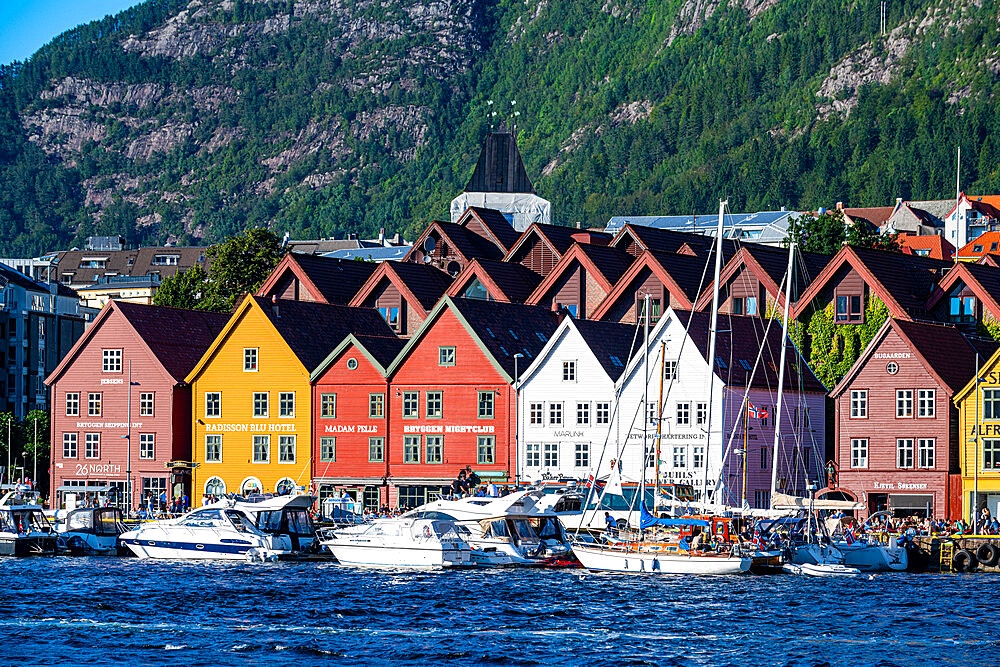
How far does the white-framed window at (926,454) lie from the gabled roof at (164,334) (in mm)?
45232

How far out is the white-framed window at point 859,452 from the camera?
102m

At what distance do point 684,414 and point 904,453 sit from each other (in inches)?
475

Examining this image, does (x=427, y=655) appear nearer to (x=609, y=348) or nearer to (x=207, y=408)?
(x=609, y=348)

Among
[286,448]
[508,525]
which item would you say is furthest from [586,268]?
[508,525]

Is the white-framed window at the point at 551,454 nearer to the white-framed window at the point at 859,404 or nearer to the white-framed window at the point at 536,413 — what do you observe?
the white-framed window at the point at 536,413

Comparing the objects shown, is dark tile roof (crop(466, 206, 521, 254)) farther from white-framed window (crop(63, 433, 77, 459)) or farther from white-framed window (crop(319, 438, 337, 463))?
white-framed window (crop(63, 433, 77, 459))

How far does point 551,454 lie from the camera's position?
107 metres

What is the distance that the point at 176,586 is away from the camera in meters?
76.7

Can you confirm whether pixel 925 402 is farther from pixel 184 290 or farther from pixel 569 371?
pixel 184 290

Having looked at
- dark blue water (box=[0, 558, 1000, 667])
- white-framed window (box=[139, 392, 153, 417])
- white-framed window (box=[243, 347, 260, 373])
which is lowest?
dark blue water (box=[0, 558, 1000, 667])

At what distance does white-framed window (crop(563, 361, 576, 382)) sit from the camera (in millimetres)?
107250

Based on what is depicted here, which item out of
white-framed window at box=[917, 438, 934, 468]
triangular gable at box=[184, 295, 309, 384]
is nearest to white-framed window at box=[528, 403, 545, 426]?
triangular gable at box=[184, 295, 309, 384]

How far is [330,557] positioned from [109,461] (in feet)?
Answer: 101

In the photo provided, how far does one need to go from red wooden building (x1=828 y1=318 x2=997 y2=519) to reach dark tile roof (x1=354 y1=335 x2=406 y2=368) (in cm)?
2662
